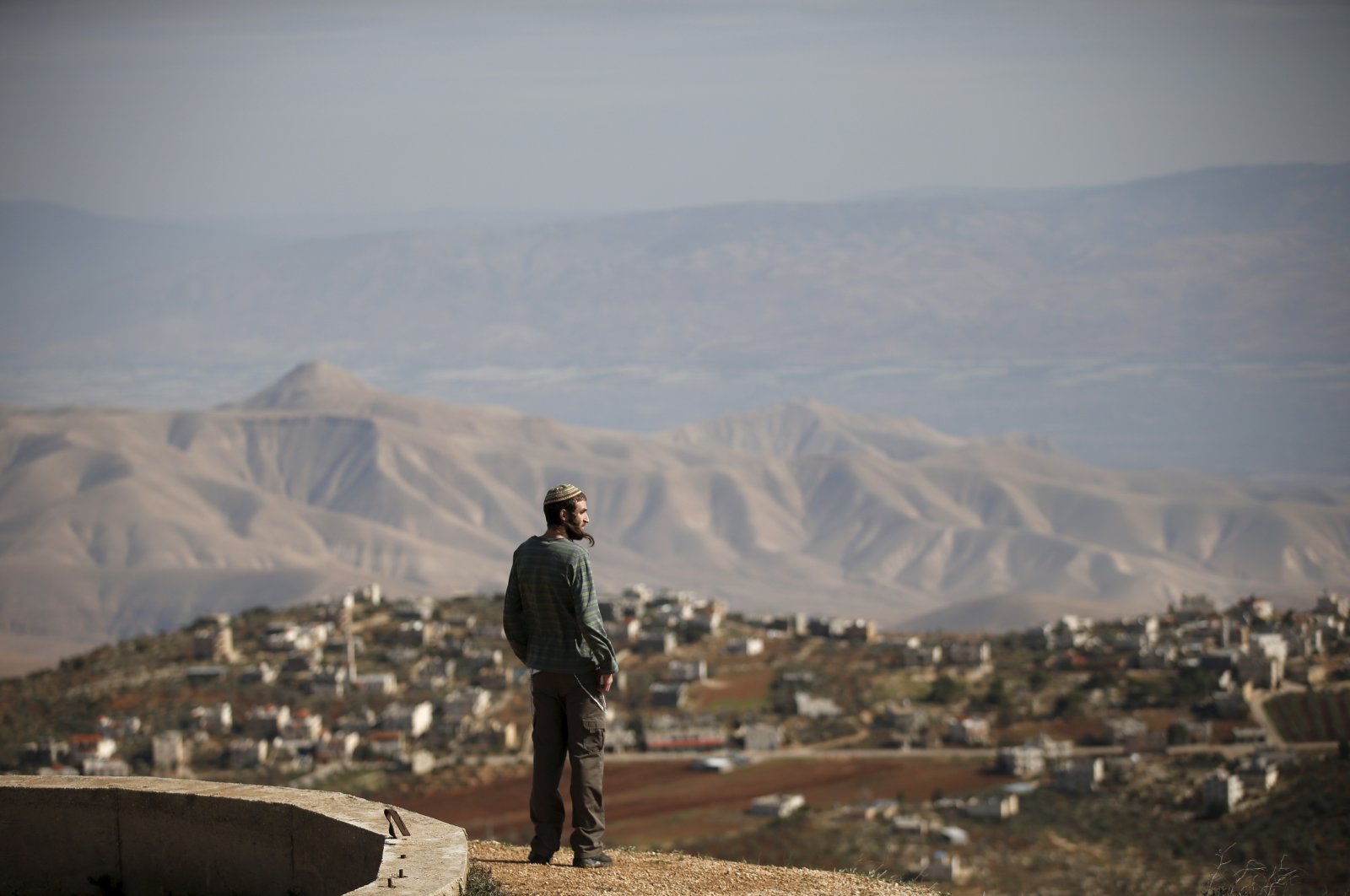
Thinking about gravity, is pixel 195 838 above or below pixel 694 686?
below

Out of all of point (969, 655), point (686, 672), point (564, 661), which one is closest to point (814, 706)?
point (686, 672)

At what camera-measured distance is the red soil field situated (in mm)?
43281

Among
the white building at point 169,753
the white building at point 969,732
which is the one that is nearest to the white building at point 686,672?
the white building at point 969,732

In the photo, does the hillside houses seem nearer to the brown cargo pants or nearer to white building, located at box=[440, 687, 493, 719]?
white building, located at box=[440, 687, 493, 719]

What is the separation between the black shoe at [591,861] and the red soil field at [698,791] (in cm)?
2986

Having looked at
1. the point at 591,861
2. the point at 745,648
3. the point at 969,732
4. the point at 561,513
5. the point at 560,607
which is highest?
the point at 745,648

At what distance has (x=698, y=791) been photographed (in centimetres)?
4906

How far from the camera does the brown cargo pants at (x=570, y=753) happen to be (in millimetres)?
10750

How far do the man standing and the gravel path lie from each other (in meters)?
0.28

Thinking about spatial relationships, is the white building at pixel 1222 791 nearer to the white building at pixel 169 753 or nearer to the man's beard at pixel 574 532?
the white building at pixel 169 753

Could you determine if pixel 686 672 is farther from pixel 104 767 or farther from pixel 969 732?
pixel 104 767

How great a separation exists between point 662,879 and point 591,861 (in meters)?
A: 0.54

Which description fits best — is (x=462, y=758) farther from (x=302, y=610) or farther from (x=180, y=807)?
(x=180, y=807)

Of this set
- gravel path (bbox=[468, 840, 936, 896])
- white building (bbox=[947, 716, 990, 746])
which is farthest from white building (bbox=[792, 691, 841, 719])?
gravel path (bbox=[468, 840, 936, 896])
